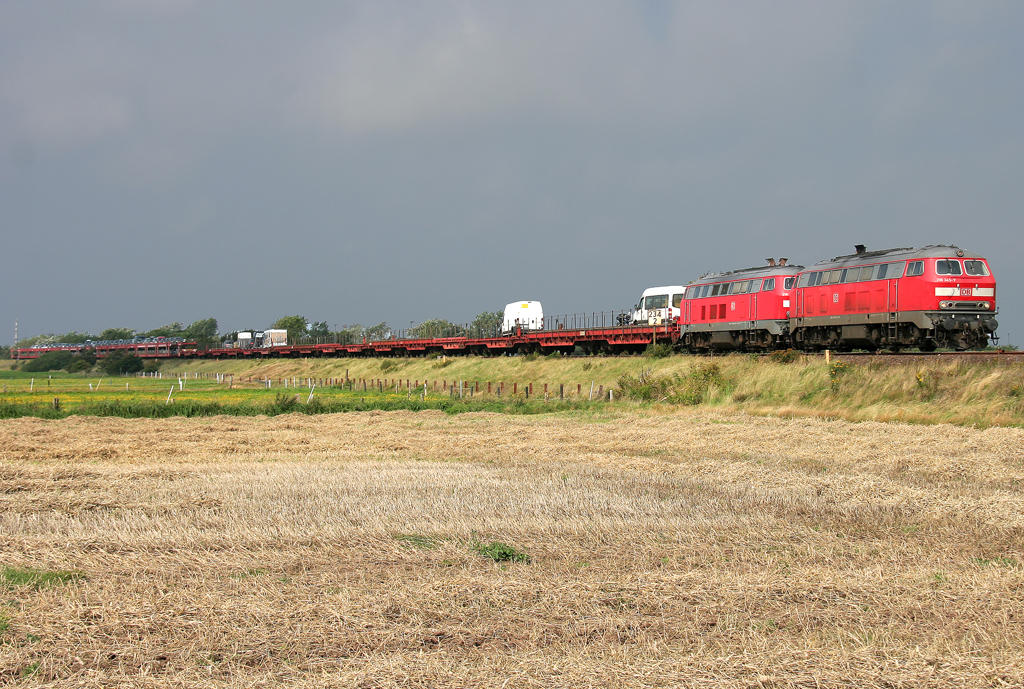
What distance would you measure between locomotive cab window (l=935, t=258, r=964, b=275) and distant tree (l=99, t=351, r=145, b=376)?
3712 inches

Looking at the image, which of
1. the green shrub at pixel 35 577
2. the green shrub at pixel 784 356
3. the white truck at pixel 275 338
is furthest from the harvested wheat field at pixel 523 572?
the white truck at pixel 275 338

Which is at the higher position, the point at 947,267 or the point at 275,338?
the point at 947,267

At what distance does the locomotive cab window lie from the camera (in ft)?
93.4

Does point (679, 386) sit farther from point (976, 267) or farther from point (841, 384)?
point (976, 267)

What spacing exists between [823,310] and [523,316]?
3394cm

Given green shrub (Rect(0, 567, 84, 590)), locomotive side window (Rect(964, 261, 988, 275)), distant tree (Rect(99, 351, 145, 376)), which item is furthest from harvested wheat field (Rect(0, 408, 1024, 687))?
distant tree (Rect(99, 351, 145, 376))

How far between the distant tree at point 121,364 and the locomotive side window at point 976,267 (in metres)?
94.7

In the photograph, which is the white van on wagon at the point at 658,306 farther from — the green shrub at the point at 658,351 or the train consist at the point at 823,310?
the green shrub at the point at 658,351

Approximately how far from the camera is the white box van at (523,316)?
64.3 meters

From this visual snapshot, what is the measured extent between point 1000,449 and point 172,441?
835 inches

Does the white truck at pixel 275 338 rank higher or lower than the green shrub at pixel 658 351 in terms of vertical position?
higher

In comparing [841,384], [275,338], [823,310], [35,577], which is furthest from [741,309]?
[275,338]

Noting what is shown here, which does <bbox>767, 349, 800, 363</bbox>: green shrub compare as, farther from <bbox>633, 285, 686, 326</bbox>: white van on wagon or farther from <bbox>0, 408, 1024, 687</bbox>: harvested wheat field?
<bbox>0, 408, 1024, 687</bbox>: harvested wheat field

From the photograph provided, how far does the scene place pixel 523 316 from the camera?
65.4 m
